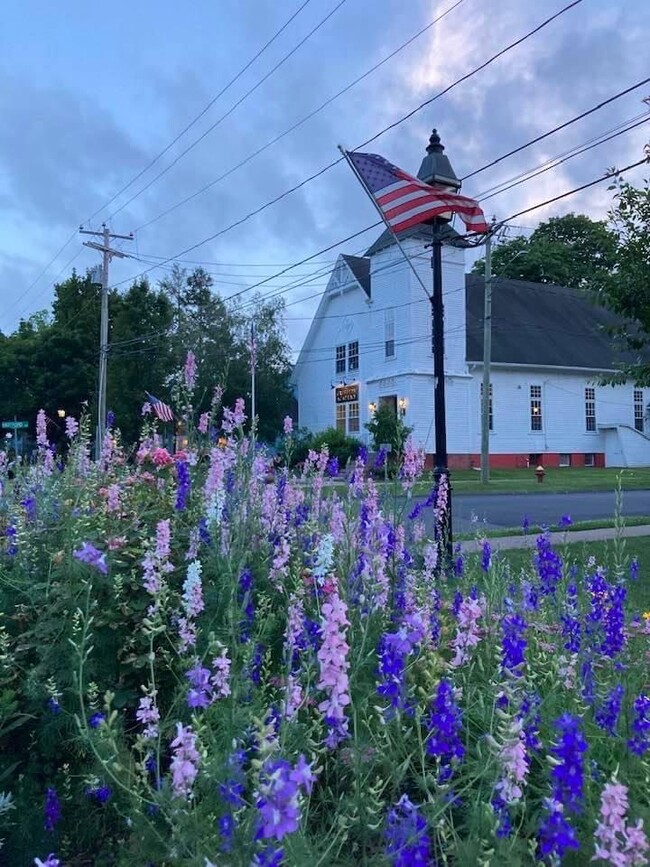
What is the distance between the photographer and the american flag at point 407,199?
7.13 metres

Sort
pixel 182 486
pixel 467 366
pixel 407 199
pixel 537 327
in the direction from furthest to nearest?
pixel 537 327, pixel 467 366, pixel 407 199, pixel 182 486

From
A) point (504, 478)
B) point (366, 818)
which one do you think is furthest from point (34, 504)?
point (504, 478)

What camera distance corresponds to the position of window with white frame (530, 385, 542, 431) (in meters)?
33.7

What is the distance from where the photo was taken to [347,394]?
33.2m

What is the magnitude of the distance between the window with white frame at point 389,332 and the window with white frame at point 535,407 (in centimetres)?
786

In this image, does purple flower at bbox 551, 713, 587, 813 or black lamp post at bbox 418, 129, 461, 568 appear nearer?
purple flower at bbox 551, 713, 587, 813

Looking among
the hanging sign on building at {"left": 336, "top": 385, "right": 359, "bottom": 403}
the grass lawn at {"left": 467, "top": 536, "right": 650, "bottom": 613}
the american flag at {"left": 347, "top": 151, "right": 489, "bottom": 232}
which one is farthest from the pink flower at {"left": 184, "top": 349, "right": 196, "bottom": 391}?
the hanging sign on building at {"left": 336, "top": 385, "right": 359, "bottom": 403}

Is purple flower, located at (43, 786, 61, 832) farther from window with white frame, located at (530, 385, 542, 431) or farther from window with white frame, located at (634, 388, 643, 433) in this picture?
window with white frame, located at (634, 388, 643, 433)

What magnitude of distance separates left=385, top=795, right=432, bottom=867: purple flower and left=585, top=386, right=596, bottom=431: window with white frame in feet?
120

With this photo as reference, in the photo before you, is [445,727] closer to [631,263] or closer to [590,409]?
[631,263]

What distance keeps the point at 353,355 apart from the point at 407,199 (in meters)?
27.0

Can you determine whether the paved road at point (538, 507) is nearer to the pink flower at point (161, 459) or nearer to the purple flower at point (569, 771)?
the pink flower at point (161, 459)

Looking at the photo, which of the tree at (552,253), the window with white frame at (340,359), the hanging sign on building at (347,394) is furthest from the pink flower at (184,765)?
the tree at (552,253)

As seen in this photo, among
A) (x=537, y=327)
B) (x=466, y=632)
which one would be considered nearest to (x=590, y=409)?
(x=537, y=327)
